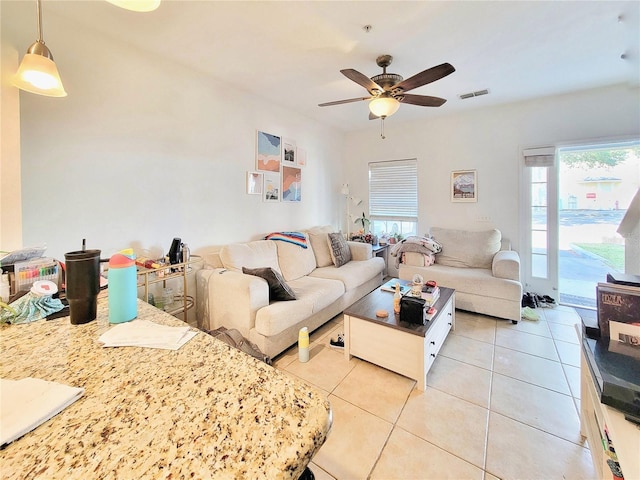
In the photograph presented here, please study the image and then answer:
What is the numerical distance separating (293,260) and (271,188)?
1.02 metres

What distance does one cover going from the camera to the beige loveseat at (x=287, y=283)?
7.03 ft

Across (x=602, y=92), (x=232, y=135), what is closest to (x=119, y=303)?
(x=232, y=135)

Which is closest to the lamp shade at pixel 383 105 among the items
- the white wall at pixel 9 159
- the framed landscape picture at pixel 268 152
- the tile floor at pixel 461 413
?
the framed landscape picture at pixel 268 152

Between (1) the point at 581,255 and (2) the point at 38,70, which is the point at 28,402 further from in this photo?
(1) the point at 581,255

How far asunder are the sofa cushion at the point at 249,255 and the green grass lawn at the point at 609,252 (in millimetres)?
3916

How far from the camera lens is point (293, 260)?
3.20 metres

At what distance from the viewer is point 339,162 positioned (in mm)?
4898

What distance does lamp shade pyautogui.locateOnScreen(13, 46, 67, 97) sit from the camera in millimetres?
1211

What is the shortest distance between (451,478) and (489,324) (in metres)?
2.00

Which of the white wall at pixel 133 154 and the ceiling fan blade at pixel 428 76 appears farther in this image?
the ceiling fan blade at pixel 428 76

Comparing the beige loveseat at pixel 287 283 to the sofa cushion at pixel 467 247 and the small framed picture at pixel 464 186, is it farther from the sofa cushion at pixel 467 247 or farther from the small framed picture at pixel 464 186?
the small framed picture at pixel 464 186

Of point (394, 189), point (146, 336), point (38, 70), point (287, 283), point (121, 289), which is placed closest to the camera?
point (146, 336)

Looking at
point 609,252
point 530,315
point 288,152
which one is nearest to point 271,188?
point 288,152

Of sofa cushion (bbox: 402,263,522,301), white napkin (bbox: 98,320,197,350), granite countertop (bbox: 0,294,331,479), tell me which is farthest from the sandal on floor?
white napkin (bbox: 98,320,197,350)
